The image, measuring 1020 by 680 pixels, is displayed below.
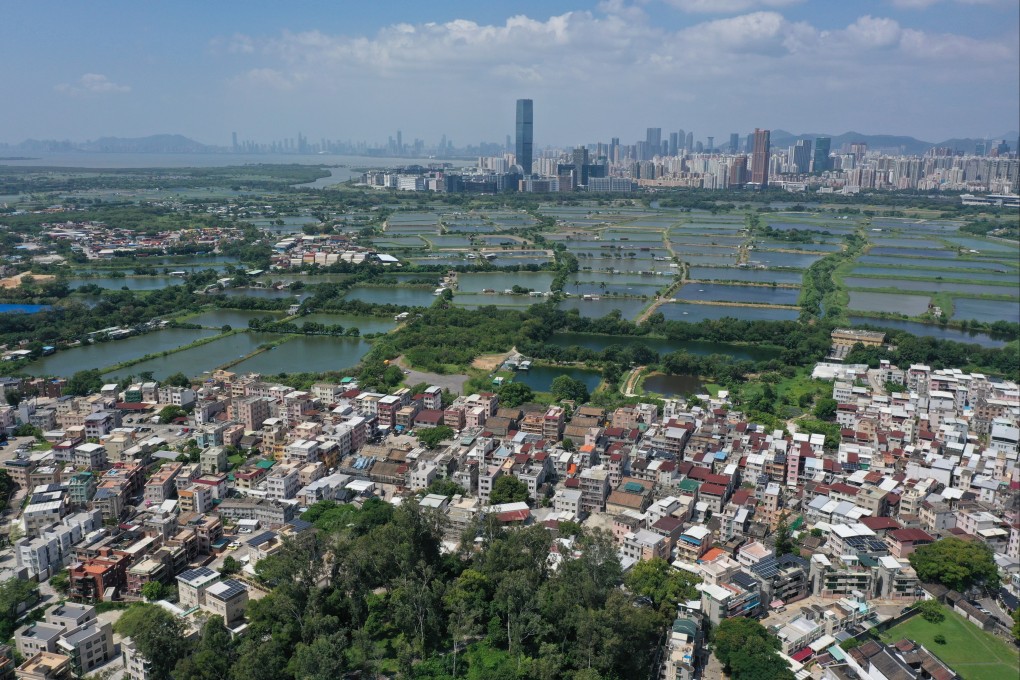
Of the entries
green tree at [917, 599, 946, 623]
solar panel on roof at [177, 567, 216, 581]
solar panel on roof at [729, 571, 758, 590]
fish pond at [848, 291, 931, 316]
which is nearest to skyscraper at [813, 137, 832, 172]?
fish pond at [848, 291, 931, 316]

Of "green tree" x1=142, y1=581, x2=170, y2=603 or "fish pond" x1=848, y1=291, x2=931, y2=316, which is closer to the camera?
"green tree" x1=142, y1=581, x2=170, y2=603

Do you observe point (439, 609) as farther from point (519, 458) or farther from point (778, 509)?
point (778, 509)

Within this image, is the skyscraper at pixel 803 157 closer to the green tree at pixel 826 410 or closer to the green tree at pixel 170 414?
the green tree at pixel 826 410

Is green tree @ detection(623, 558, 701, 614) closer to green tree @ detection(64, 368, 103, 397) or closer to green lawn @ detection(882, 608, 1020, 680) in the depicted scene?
green lawn @ detection(882, 608, 1020, 680)

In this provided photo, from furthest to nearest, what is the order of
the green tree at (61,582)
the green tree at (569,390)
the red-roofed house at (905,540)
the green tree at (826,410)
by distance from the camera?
1. the green tree at (569,390)
2. the green tree at (826,410)
3. the red-roofed house at (905,540)
4. the green tree at (61,582)

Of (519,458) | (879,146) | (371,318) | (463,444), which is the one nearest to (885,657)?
(519,458)

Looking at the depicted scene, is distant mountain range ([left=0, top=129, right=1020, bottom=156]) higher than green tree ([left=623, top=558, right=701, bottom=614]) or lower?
higher

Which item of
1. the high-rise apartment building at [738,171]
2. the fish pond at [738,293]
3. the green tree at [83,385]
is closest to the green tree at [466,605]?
the green tree at [83,385]

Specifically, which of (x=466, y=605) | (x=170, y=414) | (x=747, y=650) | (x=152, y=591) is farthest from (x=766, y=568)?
(x=170, y=414)
